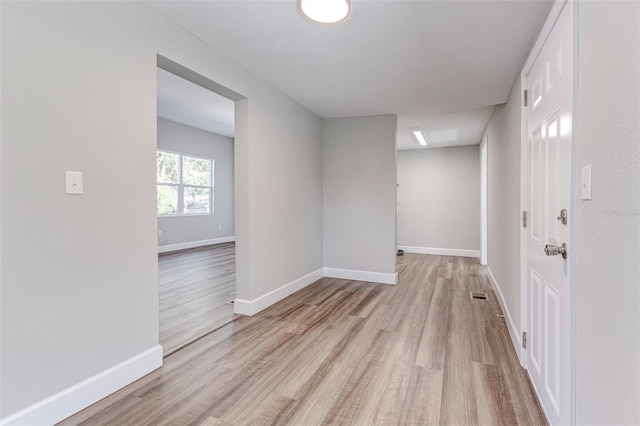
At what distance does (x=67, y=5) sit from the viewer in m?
1.58

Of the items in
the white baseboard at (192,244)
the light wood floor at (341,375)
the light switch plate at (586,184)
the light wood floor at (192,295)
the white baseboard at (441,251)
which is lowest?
the light wood floor at (341,375)

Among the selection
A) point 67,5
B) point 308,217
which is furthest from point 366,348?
point 67,5

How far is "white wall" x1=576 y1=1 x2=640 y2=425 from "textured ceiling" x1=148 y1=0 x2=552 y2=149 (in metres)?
0.95

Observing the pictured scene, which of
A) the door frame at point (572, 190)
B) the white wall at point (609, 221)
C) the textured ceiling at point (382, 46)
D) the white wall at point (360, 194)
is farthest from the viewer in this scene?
the white wall at point (360, 194)

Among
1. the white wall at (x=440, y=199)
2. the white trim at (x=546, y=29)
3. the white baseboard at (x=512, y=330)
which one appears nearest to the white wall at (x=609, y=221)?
the white trim at (x=546, y=29)

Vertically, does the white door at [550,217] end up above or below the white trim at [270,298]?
above

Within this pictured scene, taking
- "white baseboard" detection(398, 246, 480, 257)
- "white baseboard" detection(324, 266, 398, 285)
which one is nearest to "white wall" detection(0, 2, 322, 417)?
"white baseboard" detection(324, 266, 398, 285)

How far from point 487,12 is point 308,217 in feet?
9.54

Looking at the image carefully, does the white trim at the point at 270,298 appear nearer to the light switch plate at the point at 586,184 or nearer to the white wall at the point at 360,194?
the white wall at the point at 360,194

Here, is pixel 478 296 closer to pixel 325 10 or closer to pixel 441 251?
pixel 441 251

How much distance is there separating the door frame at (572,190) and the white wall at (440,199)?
4.37 metres

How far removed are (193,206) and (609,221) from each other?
753 cm

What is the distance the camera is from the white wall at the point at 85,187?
140 centimetres

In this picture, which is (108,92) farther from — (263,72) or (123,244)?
(263,72)
